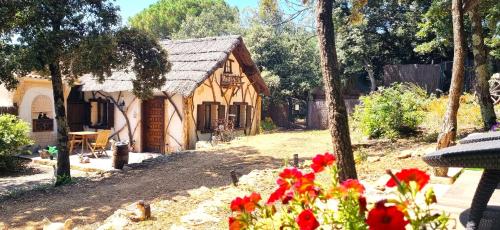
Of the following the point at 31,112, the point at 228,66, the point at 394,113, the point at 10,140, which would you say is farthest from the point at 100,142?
the point at 394,113

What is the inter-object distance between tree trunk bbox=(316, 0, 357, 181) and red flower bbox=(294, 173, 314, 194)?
3.03 metres

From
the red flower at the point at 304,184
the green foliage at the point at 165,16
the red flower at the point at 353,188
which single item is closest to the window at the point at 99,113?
the red flower at the point at 304,184

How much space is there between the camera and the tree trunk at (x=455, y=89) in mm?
5500

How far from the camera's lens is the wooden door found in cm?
1564

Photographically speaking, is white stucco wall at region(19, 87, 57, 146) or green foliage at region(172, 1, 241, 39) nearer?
white stucco wall at region(19, 87, 57, 146)

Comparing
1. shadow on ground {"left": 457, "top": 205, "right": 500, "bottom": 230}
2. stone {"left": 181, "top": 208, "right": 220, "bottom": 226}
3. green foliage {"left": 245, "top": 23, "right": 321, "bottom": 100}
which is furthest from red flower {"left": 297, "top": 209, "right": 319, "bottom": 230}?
green foliage {"left": 245, "top": 23, "right": 321, "bottom": 100}

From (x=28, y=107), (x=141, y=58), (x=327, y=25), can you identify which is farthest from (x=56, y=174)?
(x=327, y=25)

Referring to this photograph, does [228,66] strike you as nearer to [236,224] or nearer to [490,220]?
[490,220]

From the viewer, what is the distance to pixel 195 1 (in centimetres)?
4084

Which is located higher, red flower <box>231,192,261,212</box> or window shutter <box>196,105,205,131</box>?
window shutter <box>196,105,205,131</box>

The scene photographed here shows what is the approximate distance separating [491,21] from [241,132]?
1118cm

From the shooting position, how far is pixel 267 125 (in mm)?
22750

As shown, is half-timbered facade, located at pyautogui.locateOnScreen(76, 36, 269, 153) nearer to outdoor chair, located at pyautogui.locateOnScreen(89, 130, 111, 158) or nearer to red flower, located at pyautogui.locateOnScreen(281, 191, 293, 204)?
outdoor chair, located at pyautogui.locateOnScreen(89, 130, 111, 158)

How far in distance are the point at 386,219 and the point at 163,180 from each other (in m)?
8.00
